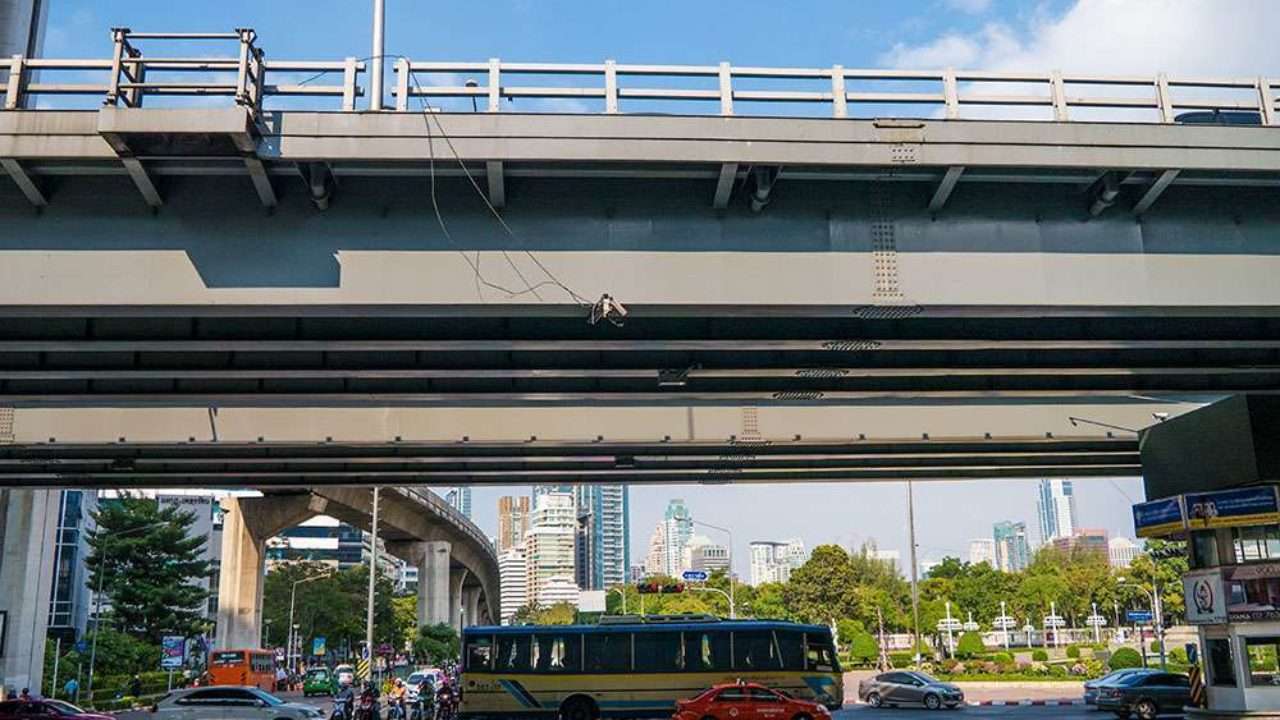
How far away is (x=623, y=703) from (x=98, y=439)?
16.1m

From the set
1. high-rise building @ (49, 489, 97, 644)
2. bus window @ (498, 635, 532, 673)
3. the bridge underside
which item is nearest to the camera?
the bridge underside

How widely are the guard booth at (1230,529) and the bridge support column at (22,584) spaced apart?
41.0m

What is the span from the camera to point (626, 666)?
3203 cm

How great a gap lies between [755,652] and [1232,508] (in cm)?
1354

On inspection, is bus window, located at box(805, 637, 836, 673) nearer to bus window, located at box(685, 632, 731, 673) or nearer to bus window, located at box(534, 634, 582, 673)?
bus window, located at box(685, 632, 731, 673)

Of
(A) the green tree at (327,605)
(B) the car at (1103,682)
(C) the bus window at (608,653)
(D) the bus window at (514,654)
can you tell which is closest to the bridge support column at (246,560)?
(D) the bus window at (514,654)

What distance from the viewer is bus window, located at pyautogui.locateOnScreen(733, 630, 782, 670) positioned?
3203 cm

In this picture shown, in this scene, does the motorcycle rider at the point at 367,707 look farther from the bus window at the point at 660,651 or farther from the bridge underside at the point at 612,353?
the bridge underside at the point at 612,353

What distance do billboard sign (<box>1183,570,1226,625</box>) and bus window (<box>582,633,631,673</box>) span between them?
1561cm

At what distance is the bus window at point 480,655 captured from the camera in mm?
32156

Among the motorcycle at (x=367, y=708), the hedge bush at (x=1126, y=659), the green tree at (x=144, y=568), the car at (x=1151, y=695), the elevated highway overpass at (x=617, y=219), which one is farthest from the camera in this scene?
the green tree at (x=144, y=568)

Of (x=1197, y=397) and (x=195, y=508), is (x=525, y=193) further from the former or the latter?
(x=195, y=508)

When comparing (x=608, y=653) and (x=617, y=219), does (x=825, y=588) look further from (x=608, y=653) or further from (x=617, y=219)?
(x=617, y=219)

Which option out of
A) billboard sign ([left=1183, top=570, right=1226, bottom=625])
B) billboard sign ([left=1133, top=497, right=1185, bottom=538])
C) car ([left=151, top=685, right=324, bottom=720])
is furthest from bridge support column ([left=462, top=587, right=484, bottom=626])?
billboard sign ([left=1183, top=570, right=1226, bottom=625])
